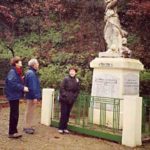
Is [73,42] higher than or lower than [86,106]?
higher

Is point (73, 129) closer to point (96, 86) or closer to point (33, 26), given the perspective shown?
point (96, 86)

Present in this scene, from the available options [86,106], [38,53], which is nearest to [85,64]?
[38,53]

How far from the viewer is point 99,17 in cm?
2186

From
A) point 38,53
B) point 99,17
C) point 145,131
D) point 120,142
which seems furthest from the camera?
point 99,17

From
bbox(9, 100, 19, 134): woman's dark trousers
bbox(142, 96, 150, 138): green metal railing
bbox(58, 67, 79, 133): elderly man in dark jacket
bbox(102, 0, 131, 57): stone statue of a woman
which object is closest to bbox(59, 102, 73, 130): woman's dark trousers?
bbox(58, 67, 79, 133): elderly man in dark jacket

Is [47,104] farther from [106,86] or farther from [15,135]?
[15,135]

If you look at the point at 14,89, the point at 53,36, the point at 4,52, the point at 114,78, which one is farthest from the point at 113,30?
the point at 53,36

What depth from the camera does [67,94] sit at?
10.4m

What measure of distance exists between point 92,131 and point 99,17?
12.2 metres

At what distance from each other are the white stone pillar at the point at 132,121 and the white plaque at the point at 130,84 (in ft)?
5.08

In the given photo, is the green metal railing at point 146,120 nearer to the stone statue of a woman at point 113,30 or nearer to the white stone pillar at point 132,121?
the white stone pillar at point 132,121

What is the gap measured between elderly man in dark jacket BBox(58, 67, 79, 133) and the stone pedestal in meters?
1.17

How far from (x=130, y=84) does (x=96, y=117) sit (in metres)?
1.28

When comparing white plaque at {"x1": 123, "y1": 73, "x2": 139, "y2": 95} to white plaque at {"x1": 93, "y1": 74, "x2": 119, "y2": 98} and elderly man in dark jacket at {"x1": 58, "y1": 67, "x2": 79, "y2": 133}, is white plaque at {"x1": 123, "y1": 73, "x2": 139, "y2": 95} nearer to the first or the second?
white plaque at {"x1": 93, "y1": 74, "x2": 119, "y2": 98}
